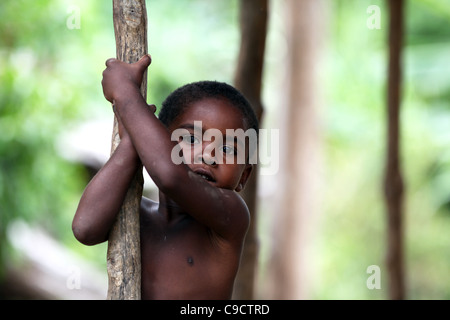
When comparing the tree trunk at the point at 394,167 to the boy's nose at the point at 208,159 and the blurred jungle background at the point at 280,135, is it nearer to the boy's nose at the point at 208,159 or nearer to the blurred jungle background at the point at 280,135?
the blurred jungle background at the point at 280,135

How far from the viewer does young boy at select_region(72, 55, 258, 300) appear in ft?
4.72

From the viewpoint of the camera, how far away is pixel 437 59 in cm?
803

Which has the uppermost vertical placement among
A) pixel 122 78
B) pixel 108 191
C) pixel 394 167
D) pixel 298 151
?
pixel 298 151

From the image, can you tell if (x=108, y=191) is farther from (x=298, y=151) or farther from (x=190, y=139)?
(x=298, y=151)

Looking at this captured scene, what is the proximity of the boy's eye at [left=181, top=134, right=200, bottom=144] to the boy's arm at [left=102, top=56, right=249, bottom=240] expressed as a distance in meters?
0.16

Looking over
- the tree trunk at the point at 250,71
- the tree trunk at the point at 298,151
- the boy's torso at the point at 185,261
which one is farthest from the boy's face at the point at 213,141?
the tree trunk at the point at 298,151

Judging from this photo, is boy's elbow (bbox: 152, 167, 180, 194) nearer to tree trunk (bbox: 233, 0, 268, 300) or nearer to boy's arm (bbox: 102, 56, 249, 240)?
boy's arm (bbox: 102, 56, 249, 240)

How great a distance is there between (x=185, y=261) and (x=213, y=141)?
0.32m

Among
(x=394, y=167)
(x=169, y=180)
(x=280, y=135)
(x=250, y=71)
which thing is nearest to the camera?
(x=169, y=180)

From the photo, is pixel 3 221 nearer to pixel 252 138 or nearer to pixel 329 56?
pixel 252 138

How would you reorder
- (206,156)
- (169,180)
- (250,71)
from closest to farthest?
1. (169,180)
2. (206,156)
3. (250,71)

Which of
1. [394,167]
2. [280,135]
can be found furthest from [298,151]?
[394,167]

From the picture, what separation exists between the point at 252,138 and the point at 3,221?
2983 mm

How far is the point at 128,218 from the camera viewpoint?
1488 mm
